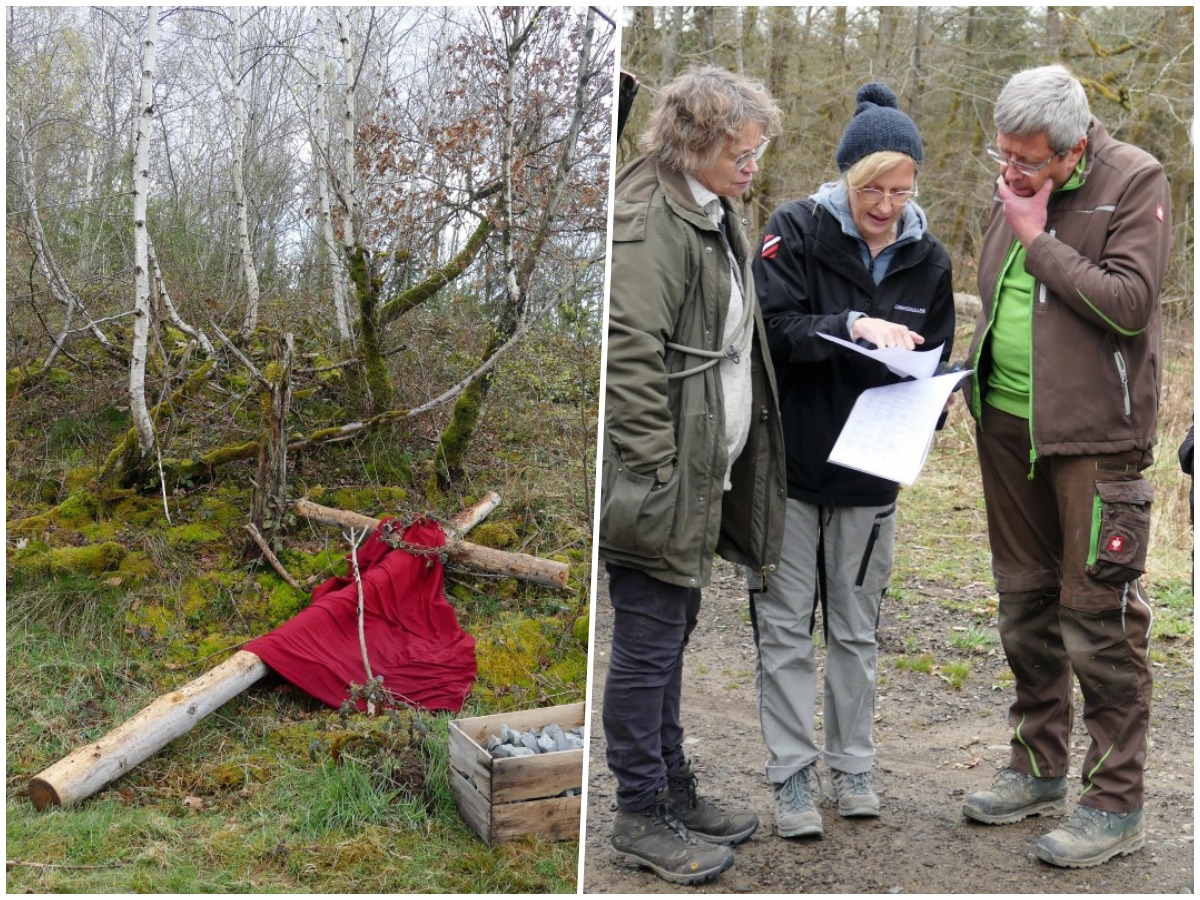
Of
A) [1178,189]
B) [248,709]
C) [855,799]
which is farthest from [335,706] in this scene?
[1178,189]

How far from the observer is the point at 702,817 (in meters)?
2.83

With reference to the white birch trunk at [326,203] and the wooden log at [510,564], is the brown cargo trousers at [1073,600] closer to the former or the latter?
the wooden log at [510,564]

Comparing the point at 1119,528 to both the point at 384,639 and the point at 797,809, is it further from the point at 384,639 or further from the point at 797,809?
the point at 384,639

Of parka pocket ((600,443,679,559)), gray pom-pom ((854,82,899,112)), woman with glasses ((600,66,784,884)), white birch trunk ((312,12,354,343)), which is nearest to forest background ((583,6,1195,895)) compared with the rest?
woman with glasses ((600,66,784,884))

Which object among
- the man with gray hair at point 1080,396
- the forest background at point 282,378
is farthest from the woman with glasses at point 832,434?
the forest background at point 282,378

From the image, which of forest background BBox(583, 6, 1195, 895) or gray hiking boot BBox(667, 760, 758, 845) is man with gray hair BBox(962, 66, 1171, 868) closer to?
forest background BBox(583, 6, 1195, 895)

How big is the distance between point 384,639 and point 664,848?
276 centimetres

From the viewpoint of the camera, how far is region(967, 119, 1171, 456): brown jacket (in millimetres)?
2525

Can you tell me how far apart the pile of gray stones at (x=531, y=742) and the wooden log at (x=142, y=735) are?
1474mm

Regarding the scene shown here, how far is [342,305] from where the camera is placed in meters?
6.98

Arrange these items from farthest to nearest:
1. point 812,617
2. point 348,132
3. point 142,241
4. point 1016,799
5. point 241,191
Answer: point 241,191
point 348,132
point 142,241
point 1016,799
point 812,617

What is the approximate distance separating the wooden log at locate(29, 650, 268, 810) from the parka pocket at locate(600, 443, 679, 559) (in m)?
2.69

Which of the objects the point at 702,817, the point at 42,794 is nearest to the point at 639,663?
the point at 702,817

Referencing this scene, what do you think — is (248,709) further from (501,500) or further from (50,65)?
(50,65)
